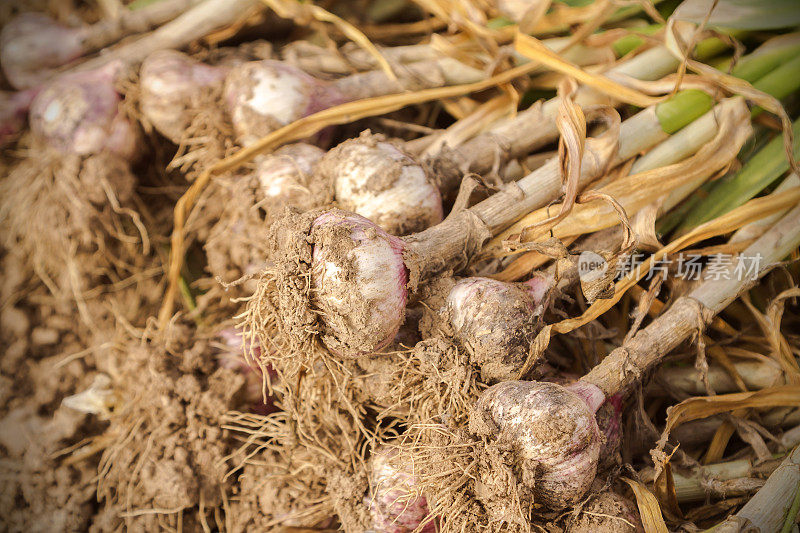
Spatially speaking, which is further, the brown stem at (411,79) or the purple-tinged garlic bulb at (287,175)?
the brown stem at (411,79)

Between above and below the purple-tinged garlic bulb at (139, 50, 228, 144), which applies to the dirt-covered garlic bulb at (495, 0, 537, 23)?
above

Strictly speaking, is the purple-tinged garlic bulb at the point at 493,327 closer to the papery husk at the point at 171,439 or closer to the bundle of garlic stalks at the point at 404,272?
the bundle of garlic stalks at the point at 404,272

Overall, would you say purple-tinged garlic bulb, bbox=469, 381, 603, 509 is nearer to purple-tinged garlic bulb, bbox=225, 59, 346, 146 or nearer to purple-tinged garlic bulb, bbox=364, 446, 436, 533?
purple-tinged garlic bulb, bbox=364, 446, 436, 533

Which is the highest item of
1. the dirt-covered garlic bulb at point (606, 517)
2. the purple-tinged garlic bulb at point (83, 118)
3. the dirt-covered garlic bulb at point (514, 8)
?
the dirt-covered garlic bulb at point (514, 8)

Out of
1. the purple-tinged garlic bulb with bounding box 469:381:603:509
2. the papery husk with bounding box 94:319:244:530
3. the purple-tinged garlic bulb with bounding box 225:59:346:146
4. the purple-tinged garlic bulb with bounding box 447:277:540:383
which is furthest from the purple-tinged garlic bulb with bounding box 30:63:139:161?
the purple-tinged garlic bulb with bounding box 469:381:603:509

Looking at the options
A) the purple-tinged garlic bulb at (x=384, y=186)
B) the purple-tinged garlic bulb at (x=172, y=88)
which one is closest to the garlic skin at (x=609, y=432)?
the purple-tinged garlic bulb at (x=384, y=186)

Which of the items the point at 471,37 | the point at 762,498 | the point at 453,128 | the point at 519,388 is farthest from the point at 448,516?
the point at 471,37

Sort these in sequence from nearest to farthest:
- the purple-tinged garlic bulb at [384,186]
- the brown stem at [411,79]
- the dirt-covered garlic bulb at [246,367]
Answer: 1. the purple-tinged garlic bulb at [384,186]
2. the dirt-covered garlic bulb at [246,367]
3. the brown stem at [411,79]

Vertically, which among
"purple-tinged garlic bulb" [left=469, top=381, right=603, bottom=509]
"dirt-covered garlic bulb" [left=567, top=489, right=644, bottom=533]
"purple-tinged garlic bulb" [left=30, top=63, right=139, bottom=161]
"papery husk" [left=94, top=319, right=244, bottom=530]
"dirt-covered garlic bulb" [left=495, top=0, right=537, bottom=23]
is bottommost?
"papery husk" [left=94, top=319, right=244, bottom=530]
